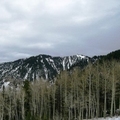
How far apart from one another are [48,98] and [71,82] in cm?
1080

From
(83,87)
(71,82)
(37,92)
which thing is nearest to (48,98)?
(37,92)

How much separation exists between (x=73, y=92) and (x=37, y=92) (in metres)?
10.6

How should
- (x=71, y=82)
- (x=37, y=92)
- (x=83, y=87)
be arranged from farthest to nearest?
(x=37, y=92) < (x=71, y=82) < (x=83, y=87)

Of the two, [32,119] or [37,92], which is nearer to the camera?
[32,119]

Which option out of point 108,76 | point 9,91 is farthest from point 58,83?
point 108,76

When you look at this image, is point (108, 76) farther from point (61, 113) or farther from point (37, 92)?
point (37, 92)

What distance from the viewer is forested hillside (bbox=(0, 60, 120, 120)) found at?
5478 centimetres

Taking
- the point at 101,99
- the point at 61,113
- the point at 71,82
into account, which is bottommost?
the point at 61,113

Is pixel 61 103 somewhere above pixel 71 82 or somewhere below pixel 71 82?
below

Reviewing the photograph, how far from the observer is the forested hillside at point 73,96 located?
2157 inches

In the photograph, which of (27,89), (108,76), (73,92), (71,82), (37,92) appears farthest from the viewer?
(27,89)

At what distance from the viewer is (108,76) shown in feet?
170

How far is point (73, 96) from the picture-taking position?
64312 millimetres

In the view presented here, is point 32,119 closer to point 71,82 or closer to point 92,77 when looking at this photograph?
point 71,82
